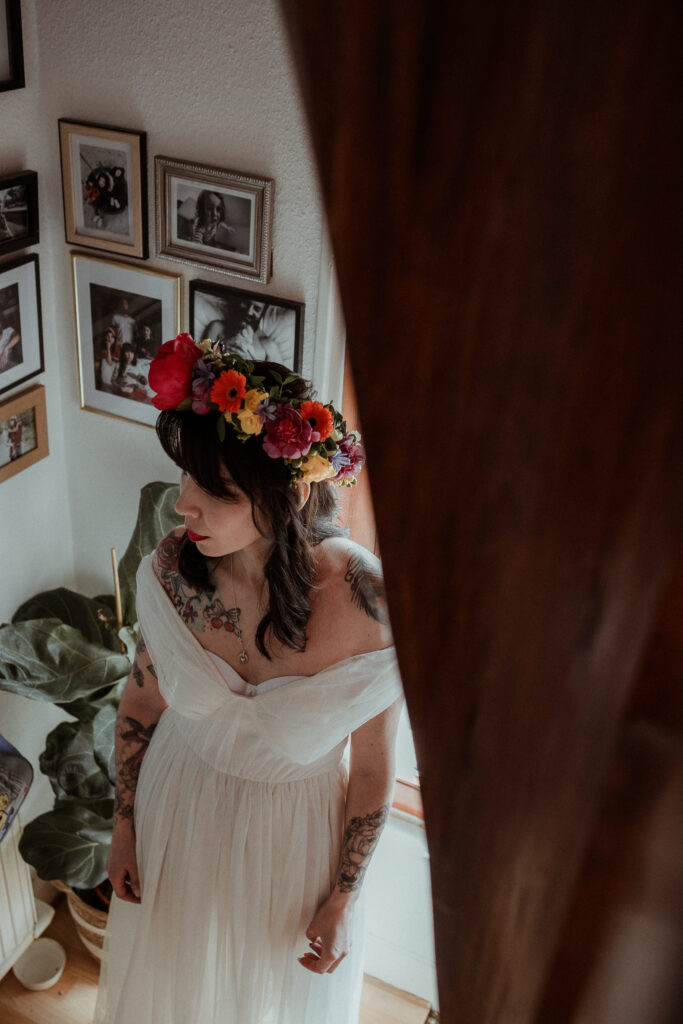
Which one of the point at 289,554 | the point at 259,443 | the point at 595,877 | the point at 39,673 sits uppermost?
the point at 595,877

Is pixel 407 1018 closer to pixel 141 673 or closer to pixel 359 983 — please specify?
pixel 359 983

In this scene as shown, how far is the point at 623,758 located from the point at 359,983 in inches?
79.7

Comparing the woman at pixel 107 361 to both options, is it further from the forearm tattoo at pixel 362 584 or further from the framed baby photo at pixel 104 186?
the forearm tattoo at pixel 362 584

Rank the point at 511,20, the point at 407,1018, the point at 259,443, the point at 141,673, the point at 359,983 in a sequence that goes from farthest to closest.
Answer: the point at 407,1018, the point at 359,983, the point at 141,673, the point at 259,443, the point at 511,20

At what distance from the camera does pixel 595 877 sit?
0.07 meters

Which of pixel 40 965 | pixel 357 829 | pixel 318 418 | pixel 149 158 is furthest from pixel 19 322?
pixel 40 965

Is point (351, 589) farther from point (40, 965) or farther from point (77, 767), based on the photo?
point (40, 965)

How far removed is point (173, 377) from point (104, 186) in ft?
2.38

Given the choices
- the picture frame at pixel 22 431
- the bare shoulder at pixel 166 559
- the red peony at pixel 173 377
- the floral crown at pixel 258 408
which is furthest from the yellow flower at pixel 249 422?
the picture frame at pixel 22 431

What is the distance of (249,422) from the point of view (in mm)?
1239

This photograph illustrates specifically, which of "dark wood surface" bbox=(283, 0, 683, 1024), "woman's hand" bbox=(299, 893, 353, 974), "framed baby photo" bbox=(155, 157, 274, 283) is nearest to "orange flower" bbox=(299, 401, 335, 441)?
"framed baby photo" bbox=(155, 157, 274, 283)

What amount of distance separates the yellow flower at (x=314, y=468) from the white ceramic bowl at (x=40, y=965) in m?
1.78

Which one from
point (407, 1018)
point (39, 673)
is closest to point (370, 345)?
point (39, 673)

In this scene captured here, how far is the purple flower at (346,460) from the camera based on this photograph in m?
1.32
